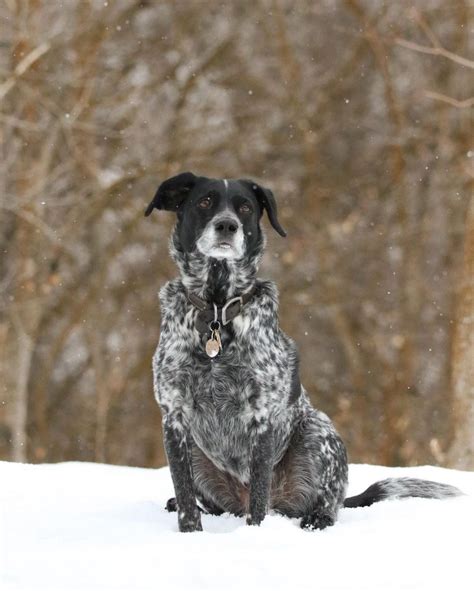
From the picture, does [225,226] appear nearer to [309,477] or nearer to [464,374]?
[309,477]

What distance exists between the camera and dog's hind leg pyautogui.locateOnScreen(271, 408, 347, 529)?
5.12 m

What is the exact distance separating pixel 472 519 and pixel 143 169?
365 inches

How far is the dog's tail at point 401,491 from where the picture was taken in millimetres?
5535

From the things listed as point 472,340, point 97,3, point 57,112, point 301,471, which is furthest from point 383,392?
point 301,471

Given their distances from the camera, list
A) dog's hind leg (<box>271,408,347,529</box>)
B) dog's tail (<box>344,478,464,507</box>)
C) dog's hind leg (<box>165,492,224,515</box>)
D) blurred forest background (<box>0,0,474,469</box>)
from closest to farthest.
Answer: dog's hind leg (<box>271,408,347,529</box>) → dog's hind leg (<box>165,492,224,515</box>) → dog's tail (<box>344,478,464,507</box>) → blurred forest background (<box>0,0,474,469</box>)

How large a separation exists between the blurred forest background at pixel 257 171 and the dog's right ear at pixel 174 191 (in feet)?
26.6

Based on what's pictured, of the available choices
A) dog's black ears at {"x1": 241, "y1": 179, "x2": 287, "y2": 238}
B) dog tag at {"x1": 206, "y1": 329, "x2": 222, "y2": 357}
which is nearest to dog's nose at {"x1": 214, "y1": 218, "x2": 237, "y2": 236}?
dog's black ears at {"x1": 241, "y1": 179, "x2": 287, "y2": 238}

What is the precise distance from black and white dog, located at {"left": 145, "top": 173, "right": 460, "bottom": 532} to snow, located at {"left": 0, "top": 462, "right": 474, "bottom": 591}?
22 cm

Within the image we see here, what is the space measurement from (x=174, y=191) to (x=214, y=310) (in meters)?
0.67

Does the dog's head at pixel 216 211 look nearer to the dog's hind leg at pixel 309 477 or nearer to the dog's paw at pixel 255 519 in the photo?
the dog's hind leg at pixel 309 477

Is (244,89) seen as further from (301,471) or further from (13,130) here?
(301,471)

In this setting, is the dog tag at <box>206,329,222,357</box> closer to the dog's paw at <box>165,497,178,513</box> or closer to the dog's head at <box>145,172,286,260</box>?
the dog's head at <box>145,172,286,260</box>

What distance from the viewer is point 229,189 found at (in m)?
4.84

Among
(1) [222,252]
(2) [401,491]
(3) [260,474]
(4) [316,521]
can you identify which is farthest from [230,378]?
(2) [401,491]
